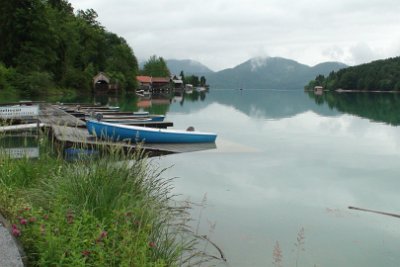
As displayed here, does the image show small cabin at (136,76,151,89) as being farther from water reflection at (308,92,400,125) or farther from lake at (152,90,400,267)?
lake at (152,90,400,267)

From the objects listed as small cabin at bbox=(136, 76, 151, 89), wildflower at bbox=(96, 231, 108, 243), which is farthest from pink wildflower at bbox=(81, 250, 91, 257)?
small cabin at bbox=(136, 76, 151, 89)

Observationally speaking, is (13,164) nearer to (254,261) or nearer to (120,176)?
(120,176)

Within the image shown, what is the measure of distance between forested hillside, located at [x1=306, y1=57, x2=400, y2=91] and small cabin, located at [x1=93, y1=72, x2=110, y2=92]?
94.4 meters

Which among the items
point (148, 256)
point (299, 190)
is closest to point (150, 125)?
point (299, 190)

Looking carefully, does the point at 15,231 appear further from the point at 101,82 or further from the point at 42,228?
the point at 101,82

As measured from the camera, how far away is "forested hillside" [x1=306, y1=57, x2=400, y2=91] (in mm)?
140000

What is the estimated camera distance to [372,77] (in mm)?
146750

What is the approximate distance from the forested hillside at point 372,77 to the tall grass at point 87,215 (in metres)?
142

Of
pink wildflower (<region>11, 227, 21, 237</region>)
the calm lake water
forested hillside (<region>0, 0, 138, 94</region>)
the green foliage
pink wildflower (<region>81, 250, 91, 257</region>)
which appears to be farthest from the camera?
the green foliage

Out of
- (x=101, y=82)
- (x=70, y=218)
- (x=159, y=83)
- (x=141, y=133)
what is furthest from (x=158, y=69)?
(x=70, y=218)

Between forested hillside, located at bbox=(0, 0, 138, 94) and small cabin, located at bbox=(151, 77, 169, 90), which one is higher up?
forested hillside, located at bbox=(0, 0, 138, 94)

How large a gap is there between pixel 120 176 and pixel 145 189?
1.87ft

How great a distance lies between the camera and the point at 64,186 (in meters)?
6.46

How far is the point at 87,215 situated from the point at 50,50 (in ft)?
193
